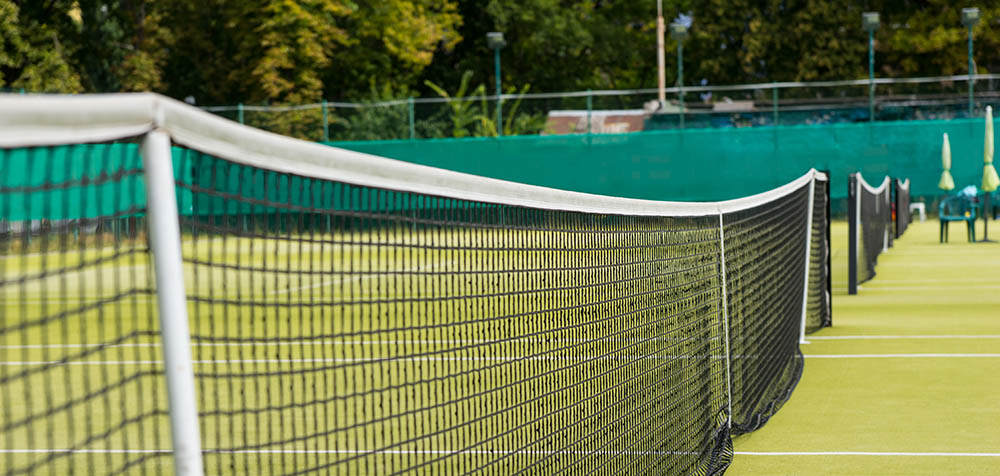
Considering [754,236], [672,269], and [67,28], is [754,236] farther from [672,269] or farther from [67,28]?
[67,28]

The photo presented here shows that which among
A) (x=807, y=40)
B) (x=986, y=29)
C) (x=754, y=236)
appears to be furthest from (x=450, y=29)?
(x=754, y=236)

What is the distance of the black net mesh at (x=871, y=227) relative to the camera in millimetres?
14648

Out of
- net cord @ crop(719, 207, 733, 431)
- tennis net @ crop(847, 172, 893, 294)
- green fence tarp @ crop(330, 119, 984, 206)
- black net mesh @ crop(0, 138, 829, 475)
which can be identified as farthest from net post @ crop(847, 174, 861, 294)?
green fence tarp @ crop(330, 119, 984, 206)

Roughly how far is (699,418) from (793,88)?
24436 millimetres

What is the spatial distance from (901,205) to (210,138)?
2409 centimetres

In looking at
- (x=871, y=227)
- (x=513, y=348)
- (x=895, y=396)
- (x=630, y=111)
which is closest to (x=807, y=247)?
(x=895, y=396)

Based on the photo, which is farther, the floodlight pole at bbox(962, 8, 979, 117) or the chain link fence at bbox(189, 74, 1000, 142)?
the chain link fence at bbox(189, 74, 1000, 142)

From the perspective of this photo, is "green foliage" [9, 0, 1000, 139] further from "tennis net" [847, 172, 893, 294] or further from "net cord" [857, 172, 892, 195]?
"tennis net" [847, 172, 893, 294]

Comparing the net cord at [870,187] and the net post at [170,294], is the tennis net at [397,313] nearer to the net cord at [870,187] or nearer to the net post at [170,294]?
the net post at [170,294]

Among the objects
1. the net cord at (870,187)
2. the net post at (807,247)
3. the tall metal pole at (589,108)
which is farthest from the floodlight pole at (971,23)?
the net post at (807,247)

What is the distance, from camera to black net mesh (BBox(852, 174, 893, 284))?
14.6 m

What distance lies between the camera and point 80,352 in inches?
107

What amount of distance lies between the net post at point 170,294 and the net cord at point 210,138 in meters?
0.05

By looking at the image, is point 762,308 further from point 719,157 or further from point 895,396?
point 719,157
